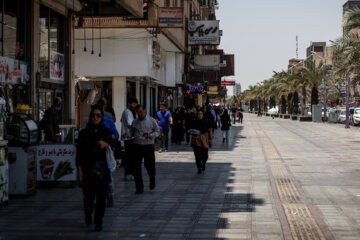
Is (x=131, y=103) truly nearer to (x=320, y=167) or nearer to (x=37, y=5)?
(x=37, y=5)

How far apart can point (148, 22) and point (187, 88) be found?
21139 millimetres

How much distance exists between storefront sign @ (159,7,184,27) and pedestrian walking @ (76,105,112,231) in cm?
1675

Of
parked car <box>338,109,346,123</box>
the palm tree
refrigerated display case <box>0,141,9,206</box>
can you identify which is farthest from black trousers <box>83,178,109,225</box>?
the palm tree

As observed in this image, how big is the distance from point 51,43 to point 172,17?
8.09 metres

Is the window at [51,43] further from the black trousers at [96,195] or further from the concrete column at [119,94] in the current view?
the black trousers at [96,195]

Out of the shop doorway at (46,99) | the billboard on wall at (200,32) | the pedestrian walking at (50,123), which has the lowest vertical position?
the pedestrian walking at (50,123)

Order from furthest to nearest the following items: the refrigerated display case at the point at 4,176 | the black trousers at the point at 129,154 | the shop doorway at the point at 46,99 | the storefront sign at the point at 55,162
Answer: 1. the shop doorway at the point at 46,99
2. the storefront sign at the point at 55,162
3. the black trousers at the point at 129,154
4. the refrigerated display case at the point at 4,176

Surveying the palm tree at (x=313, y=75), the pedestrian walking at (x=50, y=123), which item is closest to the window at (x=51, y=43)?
the pedestrian walking at (x=50, y=123)

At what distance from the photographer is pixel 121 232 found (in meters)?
7.40

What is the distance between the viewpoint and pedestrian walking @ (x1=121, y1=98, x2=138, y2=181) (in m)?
11.2

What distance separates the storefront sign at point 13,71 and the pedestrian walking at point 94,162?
668 cm

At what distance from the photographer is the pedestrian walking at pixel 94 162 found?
7562 millimetres

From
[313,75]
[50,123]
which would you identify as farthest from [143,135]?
[313,75]

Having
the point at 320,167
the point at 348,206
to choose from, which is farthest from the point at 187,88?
the point at 348,206
